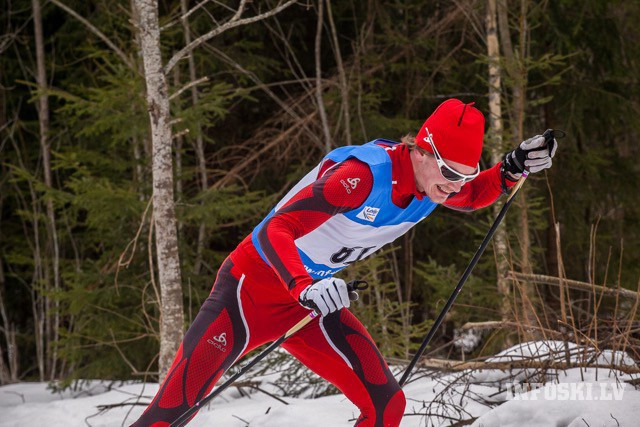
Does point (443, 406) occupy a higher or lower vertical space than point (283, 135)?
lower

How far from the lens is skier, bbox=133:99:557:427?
3.13m

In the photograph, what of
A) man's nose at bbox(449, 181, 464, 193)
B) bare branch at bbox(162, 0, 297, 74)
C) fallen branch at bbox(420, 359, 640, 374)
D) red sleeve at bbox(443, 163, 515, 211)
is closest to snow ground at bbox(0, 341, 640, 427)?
fallen branch at bbox(420, 359, 640, 374)

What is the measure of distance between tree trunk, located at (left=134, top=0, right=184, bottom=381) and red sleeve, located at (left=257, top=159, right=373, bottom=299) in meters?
2.32

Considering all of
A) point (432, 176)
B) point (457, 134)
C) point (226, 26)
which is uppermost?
point (226, 26)

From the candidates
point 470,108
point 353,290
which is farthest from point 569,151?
point 353,290

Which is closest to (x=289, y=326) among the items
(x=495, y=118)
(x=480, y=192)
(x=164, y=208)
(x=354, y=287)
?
(x=354, y=287)

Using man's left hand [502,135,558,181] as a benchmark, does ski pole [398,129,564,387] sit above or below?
below

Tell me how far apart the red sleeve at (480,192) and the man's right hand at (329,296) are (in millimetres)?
1269

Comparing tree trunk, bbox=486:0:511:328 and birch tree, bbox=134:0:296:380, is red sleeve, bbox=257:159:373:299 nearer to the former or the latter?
birch tree, bbox=134:0:296:380

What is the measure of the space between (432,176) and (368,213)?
307mm

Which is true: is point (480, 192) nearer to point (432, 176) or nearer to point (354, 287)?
point (432, 176)

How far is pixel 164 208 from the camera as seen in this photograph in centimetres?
536

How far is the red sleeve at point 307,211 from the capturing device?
3.01 meters

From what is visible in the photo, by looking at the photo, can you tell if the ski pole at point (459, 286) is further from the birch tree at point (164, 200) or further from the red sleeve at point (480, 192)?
the birch tree at point (164, 200)
